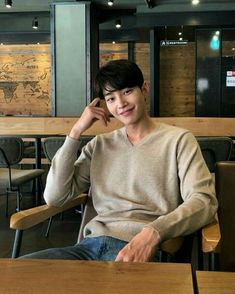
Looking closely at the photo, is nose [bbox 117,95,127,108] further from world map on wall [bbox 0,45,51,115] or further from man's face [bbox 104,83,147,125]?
world map on wall [bbox 0,45,51,115]

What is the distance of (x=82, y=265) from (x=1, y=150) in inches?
115

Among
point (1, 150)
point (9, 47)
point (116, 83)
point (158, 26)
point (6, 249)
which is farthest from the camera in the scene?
point (9, 47)

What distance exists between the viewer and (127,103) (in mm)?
1564

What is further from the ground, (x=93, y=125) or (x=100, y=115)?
(x=100, y=115)

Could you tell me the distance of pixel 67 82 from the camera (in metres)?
6.64

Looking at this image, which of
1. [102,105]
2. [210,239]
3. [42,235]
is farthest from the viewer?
[42,235]

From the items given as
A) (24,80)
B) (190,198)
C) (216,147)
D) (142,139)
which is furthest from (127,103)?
(24,80)

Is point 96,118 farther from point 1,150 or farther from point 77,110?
point 77,110

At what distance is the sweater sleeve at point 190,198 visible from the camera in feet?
4.27

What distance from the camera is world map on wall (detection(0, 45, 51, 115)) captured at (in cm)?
1027

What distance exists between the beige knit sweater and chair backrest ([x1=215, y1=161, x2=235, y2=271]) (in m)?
0.11

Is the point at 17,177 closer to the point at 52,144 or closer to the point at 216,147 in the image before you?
the point at 52,144

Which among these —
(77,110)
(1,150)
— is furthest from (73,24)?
(1,150)

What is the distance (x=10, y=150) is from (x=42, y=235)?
0.82m
